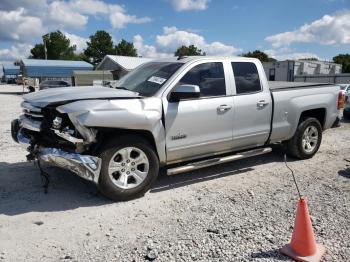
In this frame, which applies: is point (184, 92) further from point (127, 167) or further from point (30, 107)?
point (30, 107)

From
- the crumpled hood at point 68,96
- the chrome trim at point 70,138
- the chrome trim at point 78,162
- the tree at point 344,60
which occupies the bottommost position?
the chrome trim at point 78,162

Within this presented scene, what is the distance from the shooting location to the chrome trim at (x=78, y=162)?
14.7 ft

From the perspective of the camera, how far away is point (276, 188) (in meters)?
5.54

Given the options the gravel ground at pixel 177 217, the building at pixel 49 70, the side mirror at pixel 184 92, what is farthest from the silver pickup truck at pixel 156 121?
the building at pixel 49 70

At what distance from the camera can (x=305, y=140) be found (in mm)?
7117

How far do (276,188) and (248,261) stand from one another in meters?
2.21

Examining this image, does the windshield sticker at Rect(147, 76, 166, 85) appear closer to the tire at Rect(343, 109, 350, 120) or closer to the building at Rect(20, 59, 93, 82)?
the tire at Rect(343, 109, 350, 120)

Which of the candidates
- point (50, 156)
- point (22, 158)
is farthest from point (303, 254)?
point (22, 158)

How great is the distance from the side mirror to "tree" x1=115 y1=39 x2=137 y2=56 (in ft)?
278

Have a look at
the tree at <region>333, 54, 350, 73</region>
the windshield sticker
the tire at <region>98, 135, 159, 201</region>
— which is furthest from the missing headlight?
the tree at <region>333, 54, 350, 73</region>

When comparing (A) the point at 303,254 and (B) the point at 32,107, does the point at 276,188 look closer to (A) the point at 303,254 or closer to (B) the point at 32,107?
(A) the point at 303,254

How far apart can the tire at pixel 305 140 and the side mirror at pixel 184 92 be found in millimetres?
2681

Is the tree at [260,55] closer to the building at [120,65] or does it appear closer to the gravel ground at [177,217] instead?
the building at [120,65]

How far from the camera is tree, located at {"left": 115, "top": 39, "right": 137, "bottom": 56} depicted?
87.4m
